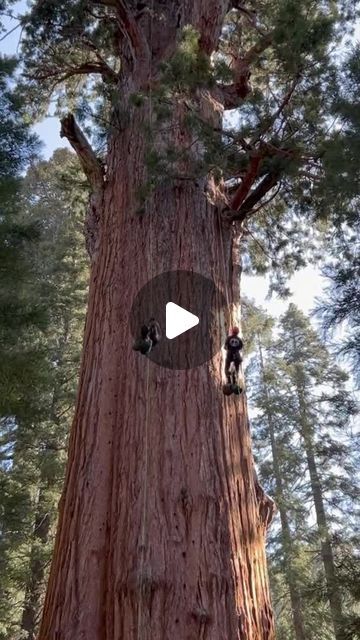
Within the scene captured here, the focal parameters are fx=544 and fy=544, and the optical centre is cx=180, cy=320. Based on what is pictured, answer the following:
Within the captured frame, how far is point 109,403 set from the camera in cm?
356

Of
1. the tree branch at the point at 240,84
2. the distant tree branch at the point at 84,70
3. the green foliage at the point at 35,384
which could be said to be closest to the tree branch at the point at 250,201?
the tree branch at the point at 240,84

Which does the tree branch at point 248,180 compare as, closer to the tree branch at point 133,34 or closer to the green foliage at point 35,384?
the tree branch at point 133,34

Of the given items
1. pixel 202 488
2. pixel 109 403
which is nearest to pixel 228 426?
pixel 202 488

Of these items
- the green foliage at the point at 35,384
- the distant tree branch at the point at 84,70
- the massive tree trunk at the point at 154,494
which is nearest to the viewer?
the massive tree trunk at the point at 154,494

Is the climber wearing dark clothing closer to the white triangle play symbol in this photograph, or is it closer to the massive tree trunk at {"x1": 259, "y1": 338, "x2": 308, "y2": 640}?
the white triangle play symbol

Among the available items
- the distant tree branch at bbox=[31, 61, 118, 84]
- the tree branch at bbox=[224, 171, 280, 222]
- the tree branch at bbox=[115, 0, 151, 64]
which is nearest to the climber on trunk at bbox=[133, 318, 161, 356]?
the tree branch at bbox=[224, 171, 280, 222]

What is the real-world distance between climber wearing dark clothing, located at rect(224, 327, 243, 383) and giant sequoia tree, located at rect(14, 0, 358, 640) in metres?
0.09

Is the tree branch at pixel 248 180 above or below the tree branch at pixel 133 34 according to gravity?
below

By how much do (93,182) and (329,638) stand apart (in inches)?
496

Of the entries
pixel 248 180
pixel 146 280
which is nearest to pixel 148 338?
pixel 146 280

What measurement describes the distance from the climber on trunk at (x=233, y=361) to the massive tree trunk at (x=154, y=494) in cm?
7

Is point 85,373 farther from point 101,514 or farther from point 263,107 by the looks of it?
point 263,107
